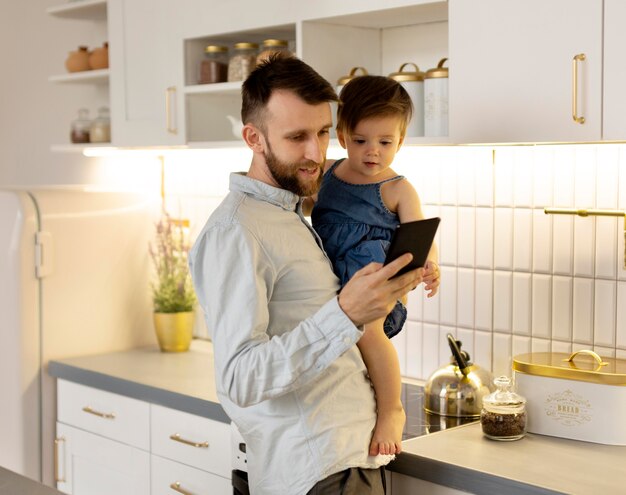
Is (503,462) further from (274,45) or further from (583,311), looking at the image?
(274,45)

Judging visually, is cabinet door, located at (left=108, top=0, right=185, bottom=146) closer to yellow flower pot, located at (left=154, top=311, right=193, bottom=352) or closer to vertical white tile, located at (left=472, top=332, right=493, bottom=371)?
yellow flower pot, located at (left=154, top=311, right=193, bottom=352)

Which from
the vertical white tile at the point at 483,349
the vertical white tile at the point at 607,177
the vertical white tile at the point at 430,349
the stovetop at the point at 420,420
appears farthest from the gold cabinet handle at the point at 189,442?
the vertical white tile at the point at 607,177

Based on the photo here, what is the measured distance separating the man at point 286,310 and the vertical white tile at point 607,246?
841 millimetres

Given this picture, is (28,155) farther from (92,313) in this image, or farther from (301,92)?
(301,92)

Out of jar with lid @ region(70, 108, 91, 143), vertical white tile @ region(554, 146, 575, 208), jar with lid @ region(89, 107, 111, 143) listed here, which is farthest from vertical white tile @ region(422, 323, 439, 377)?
jar with lid @ region(70, 108, 91, 143)

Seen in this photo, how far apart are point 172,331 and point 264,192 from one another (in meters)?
1.68

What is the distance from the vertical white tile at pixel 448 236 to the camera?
2805 mm

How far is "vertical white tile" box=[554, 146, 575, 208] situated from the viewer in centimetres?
249

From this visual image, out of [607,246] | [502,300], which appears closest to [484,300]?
[502,300]

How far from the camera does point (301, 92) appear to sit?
1771 millimetres

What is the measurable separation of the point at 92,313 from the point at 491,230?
57.3 inches

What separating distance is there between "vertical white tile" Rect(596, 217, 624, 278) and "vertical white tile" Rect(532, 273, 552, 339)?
0.15m

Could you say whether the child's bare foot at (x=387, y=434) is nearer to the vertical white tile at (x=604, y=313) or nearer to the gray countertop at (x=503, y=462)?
the gray countertop at (x=503, y=462)

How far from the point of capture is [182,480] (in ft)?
9.27
